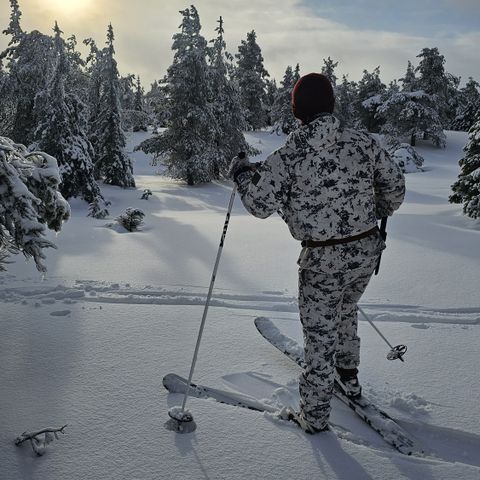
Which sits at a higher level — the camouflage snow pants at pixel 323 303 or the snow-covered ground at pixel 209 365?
the camouflage snow pants at pixel 323 303

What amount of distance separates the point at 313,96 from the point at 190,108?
2294 cm

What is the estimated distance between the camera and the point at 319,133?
265cm

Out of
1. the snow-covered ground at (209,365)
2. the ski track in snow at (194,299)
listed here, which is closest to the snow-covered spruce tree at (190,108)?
the snow-covered ground at (209,365)

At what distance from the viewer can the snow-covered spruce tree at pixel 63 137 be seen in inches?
754

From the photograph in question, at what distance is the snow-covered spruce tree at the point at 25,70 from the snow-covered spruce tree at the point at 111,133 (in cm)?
448

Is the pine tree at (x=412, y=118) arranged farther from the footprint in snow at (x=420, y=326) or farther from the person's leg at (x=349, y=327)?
the person's leg at (x=349, y=327)

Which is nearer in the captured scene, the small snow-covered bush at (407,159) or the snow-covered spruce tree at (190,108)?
the snow-covered spruce tree at (190,108)

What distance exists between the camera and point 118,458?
2.51 m

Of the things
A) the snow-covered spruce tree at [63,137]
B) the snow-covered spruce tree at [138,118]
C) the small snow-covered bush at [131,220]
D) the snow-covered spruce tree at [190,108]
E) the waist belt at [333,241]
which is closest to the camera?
the waist belt at [333,241]

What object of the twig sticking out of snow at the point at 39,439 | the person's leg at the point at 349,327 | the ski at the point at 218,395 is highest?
the person's leg at the point at 349,327

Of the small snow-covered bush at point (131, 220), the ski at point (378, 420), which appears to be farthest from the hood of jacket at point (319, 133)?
the small snow-covered bush at point (131, 220)

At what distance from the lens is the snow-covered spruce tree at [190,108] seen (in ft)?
80.0

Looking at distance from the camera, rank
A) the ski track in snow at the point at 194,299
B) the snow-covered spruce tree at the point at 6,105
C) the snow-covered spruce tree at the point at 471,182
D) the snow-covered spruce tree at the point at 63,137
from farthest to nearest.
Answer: the snow-covered spruce tree at the point at 6,105
the snow-covered spruce tree at the point at 63,137
the snow-covered spruce tree at the point at 471,182
the ski track in snow at the point at 194,299

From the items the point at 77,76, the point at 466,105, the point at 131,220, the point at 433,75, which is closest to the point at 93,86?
the point at 77,76
